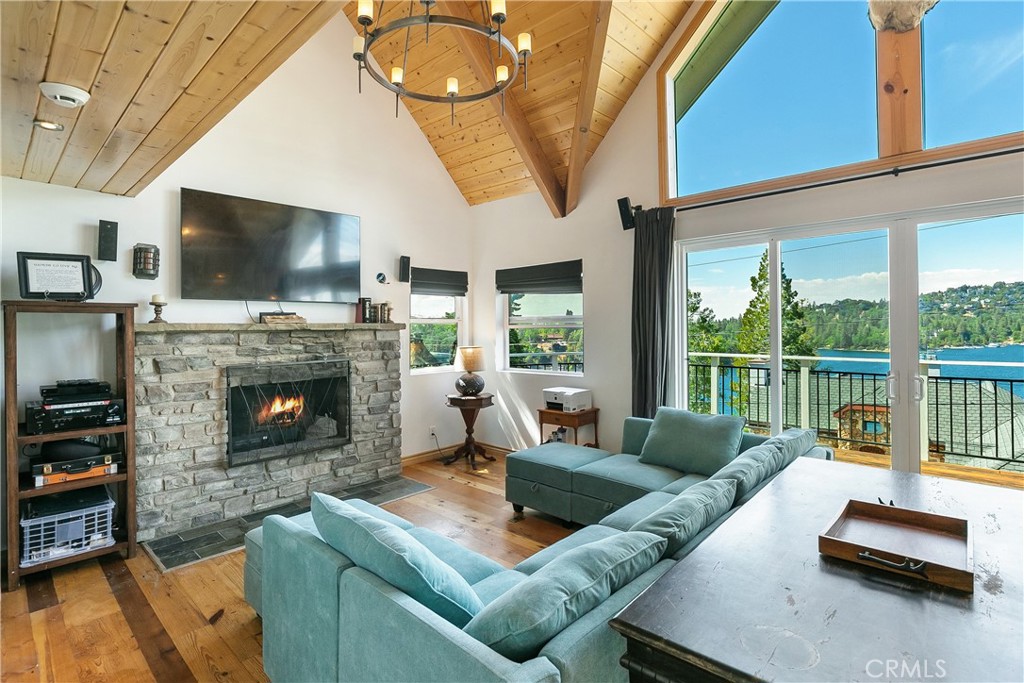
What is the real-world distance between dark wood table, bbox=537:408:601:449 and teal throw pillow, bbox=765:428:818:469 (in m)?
1.98

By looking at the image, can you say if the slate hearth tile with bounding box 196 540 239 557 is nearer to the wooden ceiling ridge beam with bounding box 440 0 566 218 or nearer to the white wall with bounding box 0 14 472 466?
the white wall with bounding box 0 14 472 466

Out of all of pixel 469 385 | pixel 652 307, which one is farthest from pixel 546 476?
pixel 469 385

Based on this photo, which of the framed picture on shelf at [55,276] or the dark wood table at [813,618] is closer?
the dark wood table at [813,618]

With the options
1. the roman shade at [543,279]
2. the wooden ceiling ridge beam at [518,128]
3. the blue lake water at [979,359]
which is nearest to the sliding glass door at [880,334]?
the blue lake water at [979,359]

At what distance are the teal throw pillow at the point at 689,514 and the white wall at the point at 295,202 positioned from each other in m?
3.59

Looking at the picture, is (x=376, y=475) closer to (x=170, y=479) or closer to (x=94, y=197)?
(x=170, y=479)

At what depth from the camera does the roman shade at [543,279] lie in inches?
193

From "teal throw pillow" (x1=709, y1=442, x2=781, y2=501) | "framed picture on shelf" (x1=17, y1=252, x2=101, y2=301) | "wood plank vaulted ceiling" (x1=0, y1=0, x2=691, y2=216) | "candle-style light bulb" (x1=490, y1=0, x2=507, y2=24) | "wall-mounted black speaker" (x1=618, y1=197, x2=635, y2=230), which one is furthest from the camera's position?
"wall-mounted black speaker" (x1=618, y1=197, x2=635, y2=230)

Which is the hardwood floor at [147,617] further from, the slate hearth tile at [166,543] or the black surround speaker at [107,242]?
the black surround speaker at [107,242]

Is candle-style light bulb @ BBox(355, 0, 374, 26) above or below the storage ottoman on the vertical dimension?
above

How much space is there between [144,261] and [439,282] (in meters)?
2.71

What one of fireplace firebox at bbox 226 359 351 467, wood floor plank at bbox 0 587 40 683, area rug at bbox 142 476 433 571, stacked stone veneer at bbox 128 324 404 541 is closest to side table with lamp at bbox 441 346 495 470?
area rug at bbox 142 476 433 571

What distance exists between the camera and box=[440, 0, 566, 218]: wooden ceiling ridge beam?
375 cm

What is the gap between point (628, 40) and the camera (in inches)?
154
